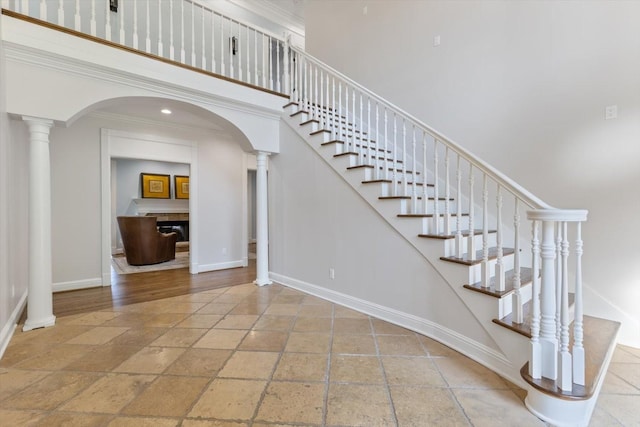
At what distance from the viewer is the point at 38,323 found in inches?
101

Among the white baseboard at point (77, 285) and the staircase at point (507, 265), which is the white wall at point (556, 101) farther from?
the white baseboard at point (77, 285)

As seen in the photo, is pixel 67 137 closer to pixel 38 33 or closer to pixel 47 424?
pixel 38 33

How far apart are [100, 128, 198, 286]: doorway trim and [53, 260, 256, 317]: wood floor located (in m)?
0.30

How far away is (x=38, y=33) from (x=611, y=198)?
5.02m

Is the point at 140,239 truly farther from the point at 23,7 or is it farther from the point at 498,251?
the point at 498,251

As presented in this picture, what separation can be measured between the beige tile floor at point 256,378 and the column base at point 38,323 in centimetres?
13

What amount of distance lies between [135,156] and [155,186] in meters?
4.10

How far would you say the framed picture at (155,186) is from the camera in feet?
26.0

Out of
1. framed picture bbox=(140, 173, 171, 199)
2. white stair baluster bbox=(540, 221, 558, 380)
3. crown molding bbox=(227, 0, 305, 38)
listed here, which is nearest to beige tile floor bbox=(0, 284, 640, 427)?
white stair baluster bbox=(540, 221, 558, 380)

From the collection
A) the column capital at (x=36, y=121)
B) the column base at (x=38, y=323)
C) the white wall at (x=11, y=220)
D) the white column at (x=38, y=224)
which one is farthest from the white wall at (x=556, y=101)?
the column base at (x=38, y=323)

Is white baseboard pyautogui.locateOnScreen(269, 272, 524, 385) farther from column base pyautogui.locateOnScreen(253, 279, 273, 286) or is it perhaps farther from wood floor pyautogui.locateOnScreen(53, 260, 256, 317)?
wood floor pyautogui.locateOnScreen(53, 260, 256, 317)

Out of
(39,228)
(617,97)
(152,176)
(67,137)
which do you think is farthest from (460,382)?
(152,176)

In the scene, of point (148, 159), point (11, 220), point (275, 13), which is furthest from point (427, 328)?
point (275, 13)

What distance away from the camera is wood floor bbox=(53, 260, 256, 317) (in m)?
3.26
